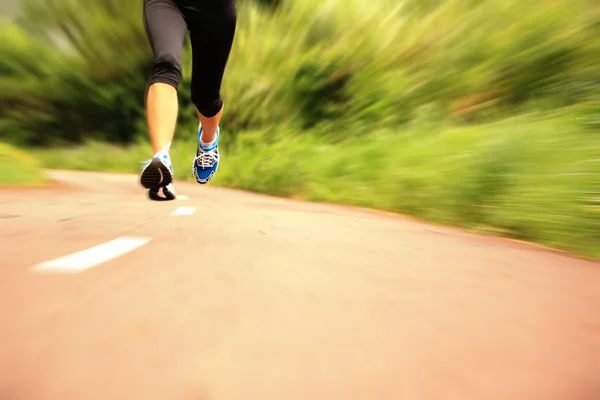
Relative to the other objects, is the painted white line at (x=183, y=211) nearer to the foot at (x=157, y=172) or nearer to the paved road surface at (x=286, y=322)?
the foot at (x=157, y=172)

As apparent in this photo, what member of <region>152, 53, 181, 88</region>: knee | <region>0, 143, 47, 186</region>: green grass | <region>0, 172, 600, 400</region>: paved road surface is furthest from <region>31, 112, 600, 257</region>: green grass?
<region>0, 143, 47, 186</region>: green grass

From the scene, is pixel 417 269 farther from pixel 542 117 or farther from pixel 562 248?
pixel 542 117

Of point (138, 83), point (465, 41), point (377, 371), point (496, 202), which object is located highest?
point (138, 83)

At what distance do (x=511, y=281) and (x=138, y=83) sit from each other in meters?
27.8

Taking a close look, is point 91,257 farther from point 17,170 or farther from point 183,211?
point 17,170

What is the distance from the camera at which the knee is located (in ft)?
12.7

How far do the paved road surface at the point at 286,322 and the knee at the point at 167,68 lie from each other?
1171 millimetres

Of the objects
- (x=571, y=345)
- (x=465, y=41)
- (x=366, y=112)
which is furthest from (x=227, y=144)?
(x=571, y=345)

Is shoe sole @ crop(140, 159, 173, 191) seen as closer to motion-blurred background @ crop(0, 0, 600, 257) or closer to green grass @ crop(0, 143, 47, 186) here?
motion-blurred background @ crop(0, 0, 600, 257)

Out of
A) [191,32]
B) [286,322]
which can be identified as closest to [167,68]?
[191,32]

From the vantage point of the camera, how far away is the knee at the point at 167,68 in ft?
12.7

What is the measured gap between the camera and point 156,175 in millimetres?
3889

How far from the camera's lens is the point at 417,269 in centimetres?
286

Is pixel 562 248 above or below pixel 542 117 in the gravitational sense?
below
